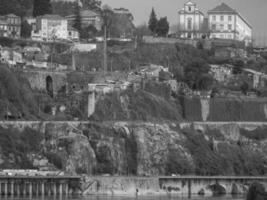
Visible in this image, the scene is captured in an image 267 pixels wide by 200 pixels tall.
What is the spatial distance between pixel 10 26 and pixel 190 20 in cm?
2875

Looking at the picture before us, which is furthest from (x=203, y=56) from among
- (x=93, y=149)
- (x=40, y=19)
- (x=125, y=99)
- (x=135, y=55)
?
(x=93, y=149)

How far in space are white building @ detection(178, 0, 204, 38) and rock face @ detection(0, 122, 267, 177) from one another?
1675 inches

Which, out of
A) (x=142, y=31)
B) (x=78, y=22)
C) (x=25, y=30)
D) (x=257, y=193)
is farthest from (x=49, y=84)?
(x=257, y=193)

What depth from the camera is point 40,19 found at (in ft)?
595

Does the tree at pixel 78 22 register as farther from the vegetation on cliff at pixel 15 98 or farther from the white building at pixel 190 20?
the vegetation on cliff at pixel 15 98

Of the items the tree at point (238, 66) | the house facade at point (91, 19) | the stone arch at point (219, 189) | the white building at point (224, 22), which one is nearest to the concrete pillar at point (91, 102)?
the stone arch at point (219, 189)

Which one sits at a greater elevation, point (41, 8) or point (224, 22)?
point (41, 8)

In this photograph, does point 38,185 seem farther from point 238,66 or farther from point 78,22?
point 78,22

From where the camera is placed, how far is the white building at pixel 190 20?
19262 centimetres

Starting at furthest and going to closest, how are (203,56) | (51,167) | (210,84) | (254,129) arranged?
1. (203,56)
2. (210,84)
3. (254,129)
4. (51,167)

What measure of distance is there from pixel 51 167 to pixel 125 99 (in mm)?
23470

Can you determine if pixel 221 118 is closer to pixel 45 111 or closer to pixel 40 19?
pixel 45 111

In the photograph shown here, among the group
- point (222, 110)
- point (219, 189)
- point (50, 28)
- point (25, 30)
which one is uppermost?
point (50, 28)

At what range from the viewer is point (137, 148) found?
Result: 454 feet
